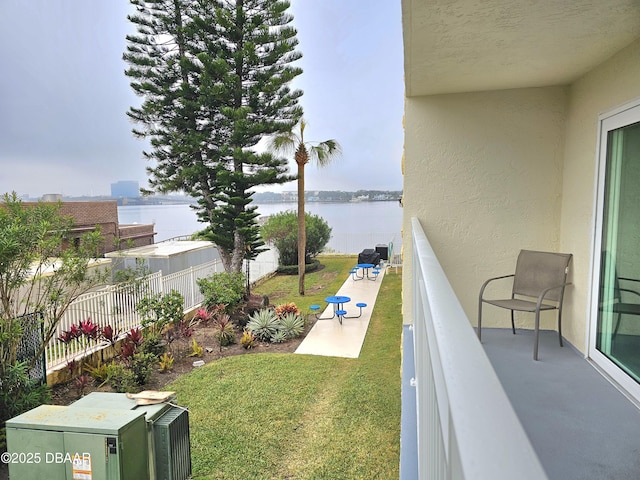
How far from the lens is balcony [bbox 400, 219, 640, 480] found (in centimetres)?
35

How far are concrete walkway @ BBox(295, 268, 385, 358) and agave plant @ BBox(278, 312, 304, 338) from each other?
0.72ft

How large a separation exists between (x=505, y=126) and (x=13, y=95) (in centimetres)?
2717

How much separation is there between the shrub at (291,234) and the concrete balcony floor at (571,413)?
13438 mm

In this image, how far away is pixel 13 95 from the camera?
22.6m

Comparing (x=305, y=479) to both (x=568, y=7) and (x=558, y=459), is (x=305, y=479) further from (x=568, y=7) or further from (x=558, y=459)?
(x=568, y=7)

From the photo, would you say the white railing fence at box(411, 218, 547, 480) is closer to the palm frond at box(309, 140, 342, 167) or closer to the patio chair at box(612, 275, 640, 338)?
the patio chair at box(612, 275, 640, 338)

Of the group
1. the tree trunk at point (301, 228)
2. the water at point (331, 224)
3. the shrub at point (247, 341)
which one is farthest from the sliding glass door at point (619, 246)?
the water at point (331, 224)

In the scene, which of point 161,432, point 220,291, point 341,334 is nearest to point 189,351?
point 220,291

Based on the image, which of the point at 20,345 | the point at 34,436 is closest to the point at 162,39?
the point at 20,345

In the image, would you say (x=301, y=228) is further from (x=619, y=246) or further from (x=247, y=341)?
(x=619, y=246)

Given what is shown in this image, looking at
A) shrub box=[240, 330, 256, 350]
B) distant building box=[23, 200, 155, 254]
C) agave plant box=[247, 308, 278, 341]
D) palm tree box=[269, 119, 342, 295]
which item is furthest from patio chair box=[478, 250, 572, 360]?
distant building box=[23, 200, 155, 254]

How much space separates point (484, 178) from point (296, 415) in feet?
10.6

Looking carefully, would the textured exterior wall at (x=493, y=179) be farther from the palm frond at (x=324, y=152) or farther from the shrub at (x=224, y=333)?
the palm frond at (x=324, y=152)

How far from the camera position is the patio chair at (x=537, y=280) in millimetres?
3373
